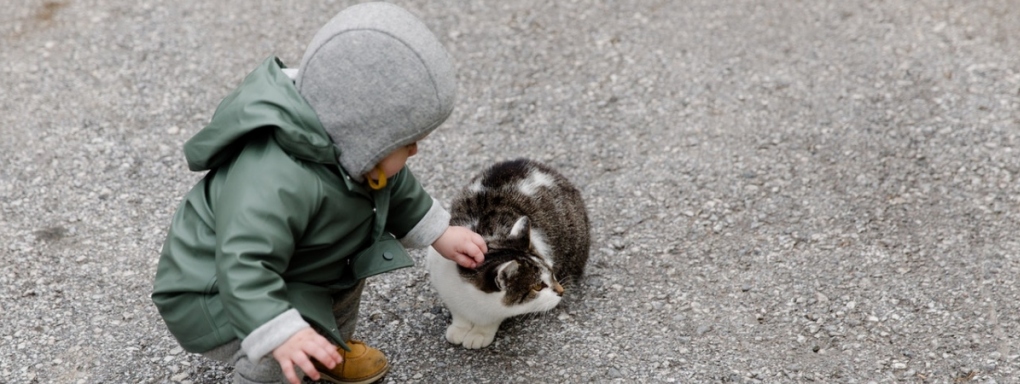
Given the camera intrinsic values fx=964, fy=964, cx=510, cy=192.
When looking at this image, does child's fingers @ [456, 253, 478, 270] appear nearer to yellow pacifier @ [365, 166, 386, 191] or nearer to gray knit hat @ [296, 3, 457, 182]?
yellow pacifier @ [365, 166, 386, 191]

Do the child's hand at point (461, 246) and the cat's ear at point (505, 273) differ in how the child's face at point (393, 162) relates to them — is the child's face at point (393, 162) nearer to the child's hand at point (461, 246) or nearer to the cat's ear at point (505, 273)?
the child's hand at point (461, 246)

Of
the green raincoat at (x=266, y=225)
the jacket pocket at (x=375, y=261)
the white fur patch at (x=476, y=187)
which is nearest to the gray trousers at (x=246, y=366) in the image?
the green raincoat at (x=266, y=225)

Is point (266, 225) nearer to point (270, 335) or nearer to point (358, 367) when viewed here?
point (270, 335)

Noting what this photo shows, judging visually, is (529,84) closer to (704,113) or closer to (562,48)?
(562,48)

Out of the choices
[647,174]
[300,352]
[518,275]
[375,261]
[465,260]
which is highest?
[300,352]

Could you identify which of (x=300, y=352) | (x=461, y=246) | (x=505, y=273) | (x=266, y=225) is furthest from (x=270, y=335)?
(x=505, y=273)

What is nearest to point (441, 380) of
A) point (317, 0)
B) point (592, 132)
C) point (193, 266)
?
point (193, 266)

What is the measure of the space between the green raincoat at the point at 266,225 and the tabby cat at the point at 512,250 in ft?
1.51

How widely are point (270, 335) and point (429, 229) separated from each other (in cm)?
71

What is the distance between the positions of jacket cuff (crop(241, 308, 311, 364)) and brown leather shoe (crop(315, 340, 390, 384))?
0.75 meters

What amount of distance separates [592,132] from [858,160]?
3.86 feet

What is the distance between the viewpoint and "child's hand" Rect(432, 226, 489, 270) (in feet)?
9.61

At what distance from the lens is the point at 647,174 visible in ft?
13.8

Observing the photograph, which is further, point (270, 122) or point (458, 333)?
point (458, 333)
